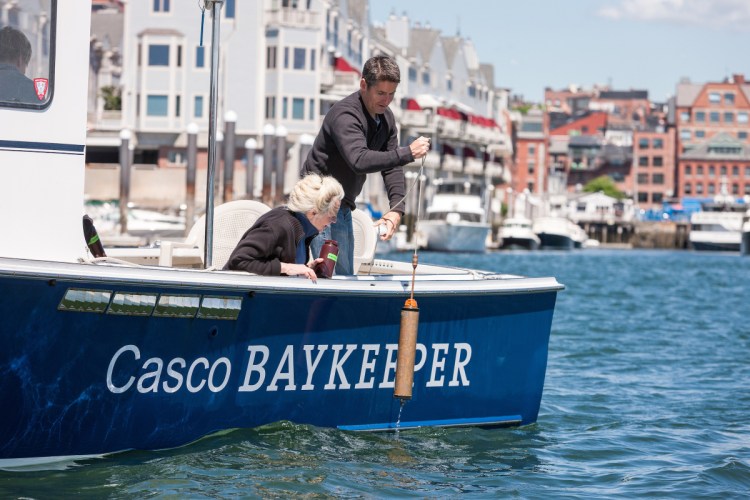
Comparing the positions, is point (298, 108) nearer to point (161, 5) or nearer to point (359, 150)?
point (161, 5)

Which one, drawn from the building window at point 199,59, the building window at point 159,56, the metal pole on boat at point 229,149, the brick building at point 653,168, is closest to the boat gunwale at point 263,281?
the metal pole on boat at point 229,149

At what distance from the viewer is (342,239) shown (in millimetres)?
8594

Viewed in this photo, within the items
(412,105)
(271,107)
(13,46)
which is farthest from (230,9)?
(13,46)

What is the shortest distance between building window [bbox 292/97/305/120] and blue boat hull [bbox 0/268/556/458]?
50.9m

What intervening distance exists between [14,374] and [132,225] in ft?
135

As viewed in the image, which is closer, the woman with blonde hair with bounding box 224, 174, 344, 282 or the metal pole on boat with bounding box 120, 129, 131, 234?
the woman with blonde hair with bounding box 224, 174, 344, 282

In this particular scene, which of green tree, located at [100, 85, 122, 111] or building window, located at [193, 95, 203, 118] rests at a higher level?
green tree, located at [100, 85, 122, 111]

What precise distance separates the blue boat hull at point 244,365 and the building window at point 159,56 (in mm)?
51519

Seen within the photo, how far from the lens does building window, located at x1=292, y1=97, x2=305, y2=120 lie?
2341 inches

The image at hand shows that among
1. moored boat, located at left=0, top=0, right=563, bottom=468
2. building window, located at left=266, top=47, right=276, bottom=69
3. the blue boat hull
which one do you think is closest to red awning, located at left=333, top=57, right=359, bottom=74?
building window, located at left=266, top=47, right=276, bottom=69

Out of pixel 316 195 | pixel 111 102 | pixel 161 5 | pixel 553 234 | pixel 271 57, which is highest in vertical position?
pixel 161 5

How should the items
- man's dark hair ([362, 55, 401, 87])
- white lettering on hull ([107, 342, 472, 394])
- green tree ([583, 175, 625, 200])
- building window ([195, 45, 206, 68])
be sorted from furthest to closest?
green tree ([583, 175, 625, 200])
building window ([195, 45, 206, 68])
man's dark hair ([362, 55, 401, 87])
white lettering on hull ([107, 342, 472, 394])

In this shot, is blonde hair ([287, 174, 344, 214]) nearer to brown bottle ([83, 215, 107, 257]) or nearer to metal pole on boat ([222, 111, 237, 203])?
brown bottle ([83, 215, 107, 257])

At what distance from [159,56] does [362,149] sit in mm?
52428
